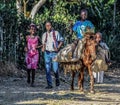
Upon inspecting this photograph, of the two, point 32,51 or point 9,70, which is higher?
point 32,51

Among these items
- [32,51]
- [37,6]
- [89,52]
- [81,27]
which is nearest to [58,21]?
[37,6]

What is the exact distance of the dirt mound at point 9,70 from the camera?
66.4 feet

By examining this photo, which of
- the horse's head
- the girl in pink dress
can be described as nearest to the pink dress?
the girl in pink dress

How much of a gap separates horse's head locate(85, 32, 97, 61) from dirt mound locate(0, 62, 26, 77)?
234 inches

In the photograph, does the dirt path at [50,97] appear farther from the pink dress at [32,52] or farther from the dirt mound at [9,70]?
the dirt mound at [9,70]

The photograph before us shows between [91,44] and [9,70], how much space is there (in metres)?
6.29

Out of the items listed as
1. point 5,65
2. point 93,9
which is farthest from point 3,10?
point 93,9

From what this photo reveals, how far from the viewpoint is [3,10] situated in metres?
21.4

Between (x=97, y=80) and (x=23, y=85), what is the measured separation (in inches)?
133

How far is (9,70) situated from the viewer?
20.5 metres

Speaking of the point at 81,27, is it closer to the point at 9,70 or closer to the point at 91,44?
the point at 91,44

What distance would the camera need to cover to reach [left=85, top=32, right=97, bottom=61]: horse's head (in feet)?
48.8

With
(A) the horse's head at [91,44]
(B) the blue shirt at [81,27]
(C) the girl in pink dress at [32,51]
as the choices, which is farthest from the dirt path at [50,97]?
(B) the blue shirt at [81,27]

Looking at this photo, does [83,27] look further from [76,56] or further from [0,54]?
[0,54]
